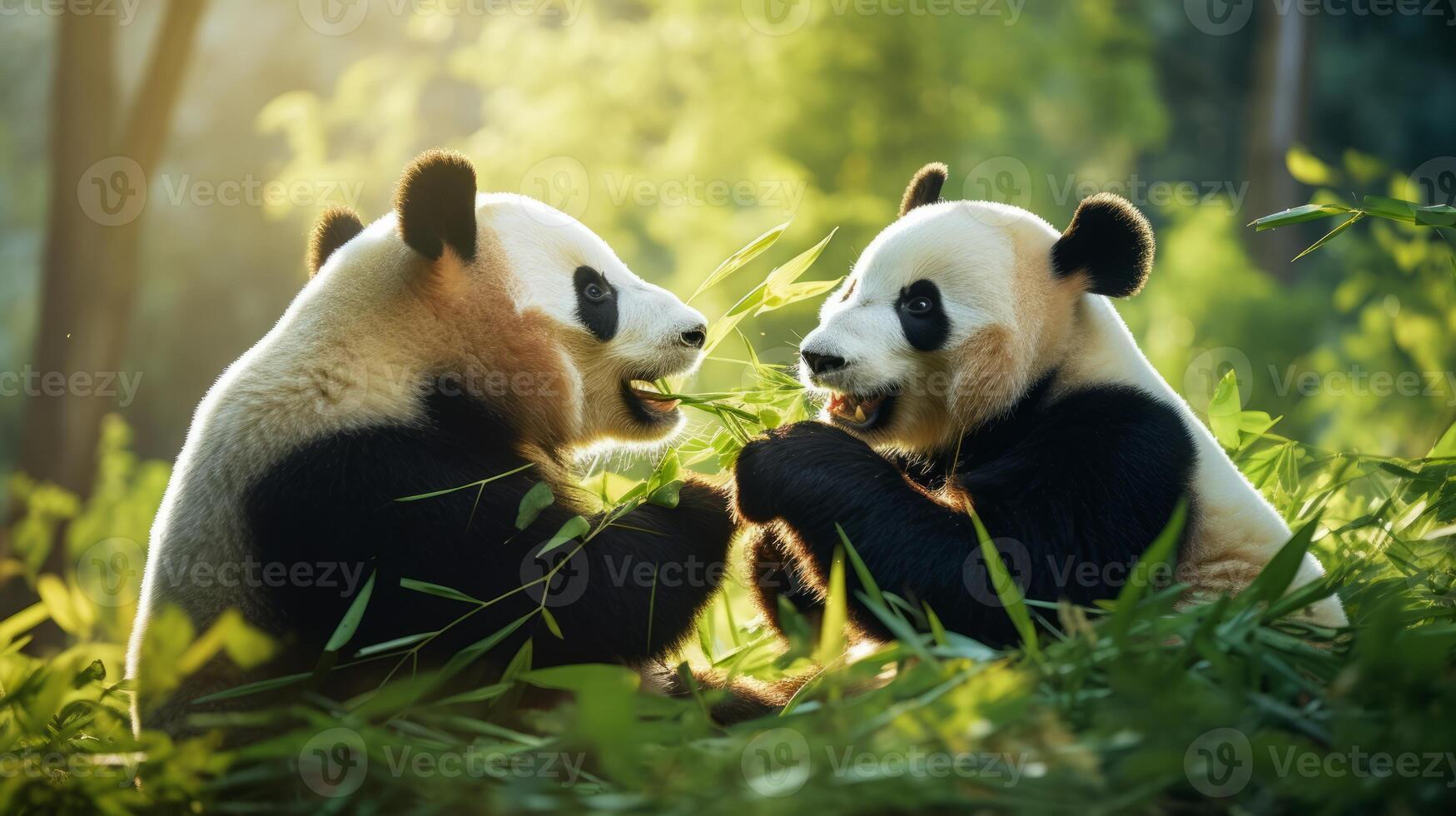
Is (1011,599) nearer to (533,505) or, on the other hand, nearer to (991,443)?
(991,443)

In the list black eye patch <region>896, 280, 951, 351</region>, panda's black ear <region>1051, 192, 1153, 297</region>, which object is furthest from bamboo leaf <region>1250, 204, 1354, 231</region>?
black eye patch <region>896, 280, 951, 351</region>

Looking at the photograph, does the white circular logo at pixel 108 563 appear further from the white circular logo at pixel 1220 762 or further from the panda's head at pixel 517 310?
the white circular logo at pixel 1220 762

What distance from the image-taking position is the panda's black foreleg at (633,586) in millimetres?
2057

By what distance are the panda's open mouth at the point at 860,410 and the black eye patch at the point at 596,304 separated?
1.71 ft

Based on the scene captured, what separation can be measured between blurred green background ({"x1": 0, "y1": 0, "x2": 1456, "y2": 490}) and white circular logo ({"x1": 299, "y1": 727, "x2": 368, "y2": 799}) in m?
2.85

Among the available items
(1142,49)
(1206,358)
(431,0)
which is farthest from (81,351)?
(1142,49)

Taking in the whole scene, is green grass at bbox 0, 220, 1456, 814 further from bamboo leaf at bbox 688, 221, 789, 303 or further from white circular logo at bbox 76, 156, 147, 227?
white circular logo at bbox 76, 156, 147, 227

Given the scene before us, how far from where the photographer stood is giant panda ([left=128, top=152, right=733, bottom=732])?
1.98m

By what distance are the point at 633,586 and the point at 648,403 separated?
583mm

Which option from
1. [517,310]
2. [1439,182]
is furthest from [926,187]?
[1439,182]

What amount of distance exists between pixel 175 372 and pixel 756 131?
27.8 ft

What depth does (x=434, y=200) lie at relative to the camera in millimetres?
2227

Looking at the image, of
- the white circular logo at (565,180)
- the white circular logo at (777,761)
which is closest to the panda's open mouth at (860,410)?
the white circular logo at (777,761)

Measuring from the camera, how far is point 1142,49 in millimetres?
11023
